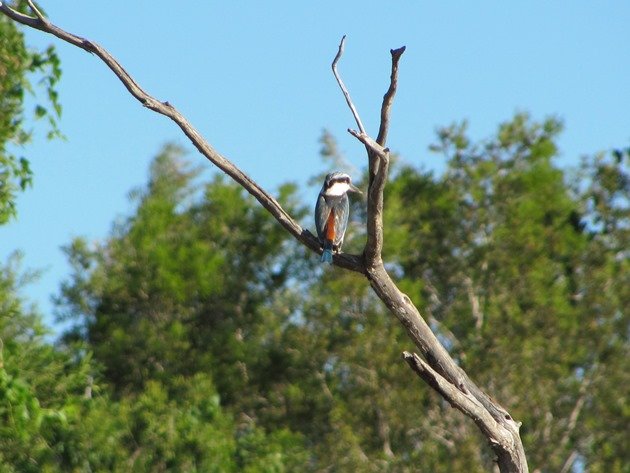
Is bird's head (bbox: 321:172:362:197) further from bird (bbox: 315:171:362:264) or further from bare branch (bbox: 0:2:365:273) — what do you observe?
bare branch (bbox: 0:2:365:273)

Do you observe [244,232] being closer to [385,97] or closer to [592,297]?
[592,297]

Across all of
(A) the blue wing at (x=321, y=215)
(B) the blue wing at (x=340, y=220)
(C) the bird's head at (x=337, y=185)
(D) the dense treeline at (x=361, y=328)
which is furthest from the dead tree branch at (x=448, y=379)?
(D) the dense treeline at (x=361, y=328)

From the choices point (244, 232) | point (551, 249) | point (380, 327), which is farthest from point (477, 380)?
point (244, 232)

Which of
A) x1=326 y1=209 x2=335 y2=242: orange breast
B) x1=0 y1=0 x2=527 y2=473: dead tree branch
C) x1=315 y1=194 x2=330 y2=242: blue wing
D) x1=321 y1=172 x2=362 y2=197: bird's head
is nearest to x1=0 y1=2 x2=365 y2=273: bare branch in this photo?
x1=0 y1=0 x2=527 y2=473: dead tree branch

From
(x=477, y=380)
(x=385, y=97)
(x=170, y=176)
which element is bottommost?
(x=385, y=97)

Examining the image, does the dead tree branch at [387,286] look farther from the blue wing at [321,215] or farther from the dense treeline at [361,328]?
the dense treeline at [361,328]

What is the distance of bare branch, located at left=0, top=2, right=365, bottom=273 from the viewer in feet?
25.7

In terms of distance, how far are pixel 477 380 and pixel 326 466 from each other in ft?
10.2

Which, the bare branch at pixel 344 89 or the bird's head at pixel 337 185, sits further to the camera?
the bird's head at pixel 337 185

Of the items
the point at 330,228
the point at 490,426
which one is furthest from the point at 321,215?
the point at 490,426

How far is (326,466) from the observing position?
28594mm

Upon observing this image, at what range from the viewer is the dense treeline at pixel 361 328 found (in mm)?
26438

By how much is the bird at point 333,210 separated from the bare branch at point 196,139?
6.57ft

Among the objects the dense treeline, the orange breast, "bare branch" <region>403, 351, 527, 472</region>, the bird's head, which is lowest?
"bare branch" <region>403, 351, 527, 472</region>
